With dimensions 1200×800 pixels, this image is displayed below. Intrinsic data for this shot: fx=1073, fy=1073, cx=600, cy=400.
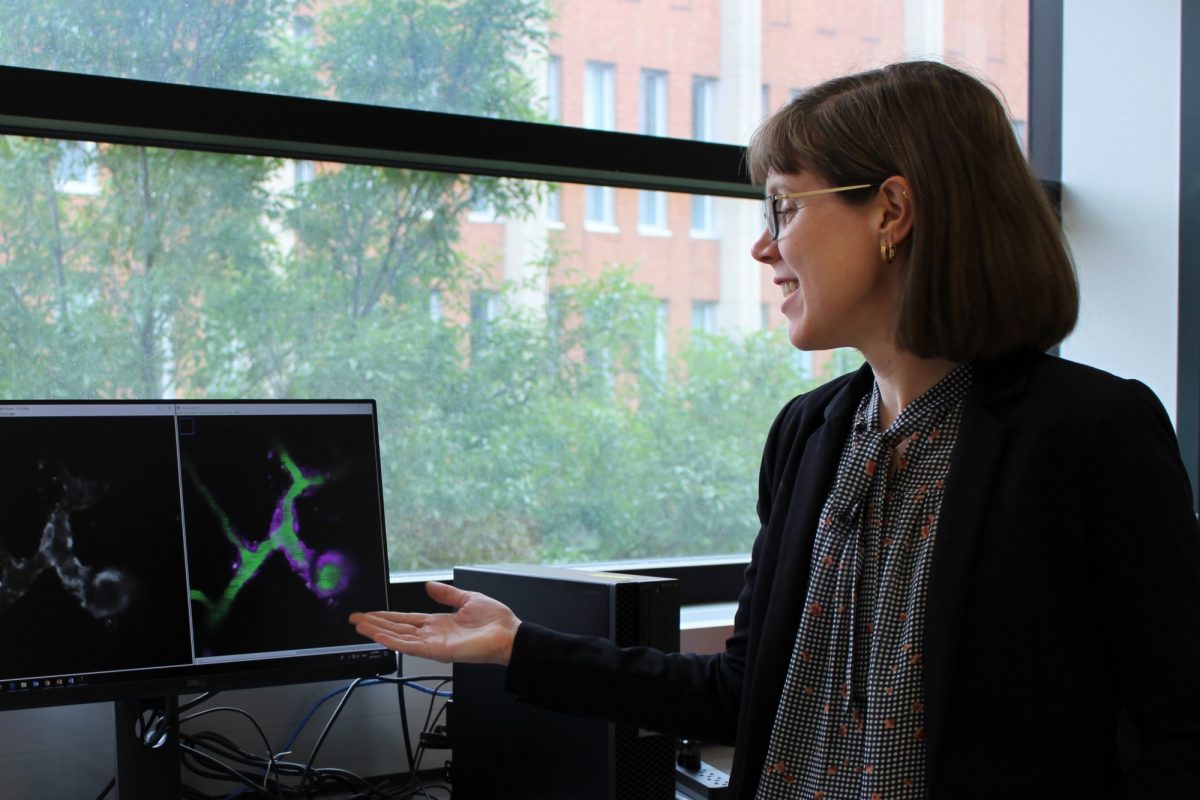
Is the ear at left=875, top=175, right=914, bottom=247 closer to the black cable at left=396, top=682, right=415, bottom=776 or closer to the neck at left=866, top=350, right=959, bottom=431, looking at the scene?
the neck at left=866, top=350, right=959, bottom=431

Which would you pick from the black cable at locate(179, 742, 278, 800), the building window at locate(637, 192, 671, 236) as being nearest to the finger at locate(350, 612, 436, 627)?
the black cable at locate(179, 742, 278, 800)

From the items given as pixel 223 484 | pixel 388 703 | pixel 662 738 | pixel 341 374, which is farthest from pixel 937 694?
pixel 341 374

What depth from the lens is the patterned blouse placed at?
1.10 metres

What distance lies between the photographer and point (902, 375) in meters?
1.24

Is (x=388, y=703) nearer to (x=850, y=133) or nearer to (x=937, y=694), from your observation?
(x=937, y=694)

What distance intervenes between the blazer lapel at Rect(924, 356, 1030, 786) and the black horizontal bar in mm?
1259

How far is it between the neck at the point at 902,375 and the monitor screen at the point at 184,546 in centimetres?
72

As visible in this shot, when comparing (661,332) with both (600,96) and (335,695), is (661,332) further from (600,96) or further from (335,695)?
(335,695)

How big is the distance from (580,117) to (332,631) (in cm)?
131

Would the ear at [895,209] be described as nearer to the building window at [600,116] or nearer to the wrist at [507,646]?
the wrist at [507,646]

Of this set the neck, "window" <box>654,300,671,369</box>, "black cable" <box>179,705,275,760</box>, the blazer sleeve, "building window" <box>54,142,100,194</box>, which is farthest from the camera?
"window" <box>654,300,671,369</box>

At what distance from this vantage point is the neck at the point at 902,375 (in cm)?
122

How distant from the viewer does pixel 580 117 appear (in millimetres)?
2344

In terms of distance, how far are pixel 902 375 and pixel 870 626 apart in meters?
0.29
